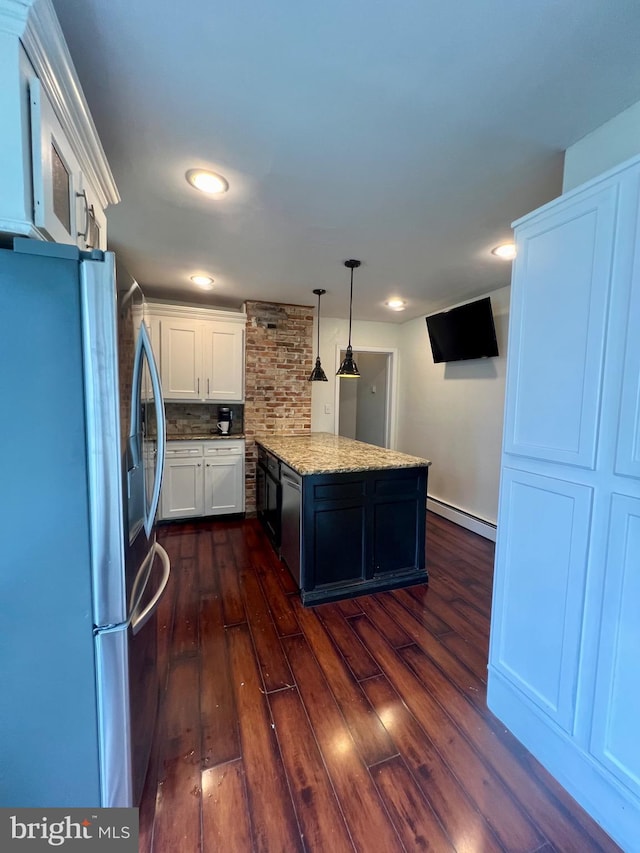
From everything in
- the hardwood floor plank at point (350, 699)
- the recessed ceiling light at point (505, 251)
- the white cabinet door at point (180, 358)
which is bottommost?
the hardwood floor plank at point (350, 699)

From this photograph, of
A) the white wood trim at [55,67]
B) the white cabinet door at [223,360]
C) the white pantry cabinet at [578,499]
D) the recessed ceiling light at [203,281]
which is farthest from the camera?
the white cabinet door at [223,360]

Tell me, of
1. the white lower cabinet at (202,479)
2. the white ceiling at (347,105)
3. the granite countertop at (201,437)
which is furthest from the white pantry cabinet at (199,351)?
the white ceiling at (347,105)

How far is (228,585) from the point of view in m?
2.58

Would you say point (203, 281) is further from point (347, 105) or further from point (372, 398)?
point (372, 398)

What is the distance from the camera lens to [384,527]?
2543mm

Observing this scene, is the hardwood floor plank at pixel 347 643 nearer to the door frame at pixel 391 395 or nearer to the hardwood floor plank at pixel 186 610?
the hardwood floor plank at pixel 186 610

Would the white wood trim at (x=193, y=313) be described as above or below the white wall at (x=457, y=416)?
above

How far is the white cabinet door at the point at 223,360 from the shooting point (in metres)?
3.79

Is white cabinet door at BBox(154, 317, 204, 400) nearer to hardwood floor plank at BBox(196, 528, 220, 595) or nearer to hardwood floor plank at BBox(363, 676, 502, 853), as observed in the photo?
hardwood floor plank at BBox(196, 528, 220, 595)

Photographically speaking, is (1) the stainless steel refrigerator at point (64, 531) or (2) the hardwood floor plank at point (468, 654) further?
(2) the hardwood floor plank at point (468, 654)

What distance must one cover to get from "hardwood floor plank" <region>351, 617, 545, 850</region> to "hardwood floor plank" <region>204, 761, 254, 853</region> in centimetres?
76

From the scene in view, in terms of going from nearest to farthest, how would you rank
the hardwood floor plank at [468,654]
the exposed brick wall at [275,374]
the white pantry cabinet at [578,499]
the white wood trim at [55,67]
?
the white wood trim at [55,67] → the white pantry cabinet at [578,499] → the hardwood floor plank at [468,654] → the exposed brick wall at [275,374]

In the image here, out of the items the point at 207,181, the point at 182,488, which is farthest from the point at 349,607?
the point at 207,181

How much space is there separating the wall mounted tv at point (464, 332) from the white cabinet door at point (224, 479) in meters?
2.53
